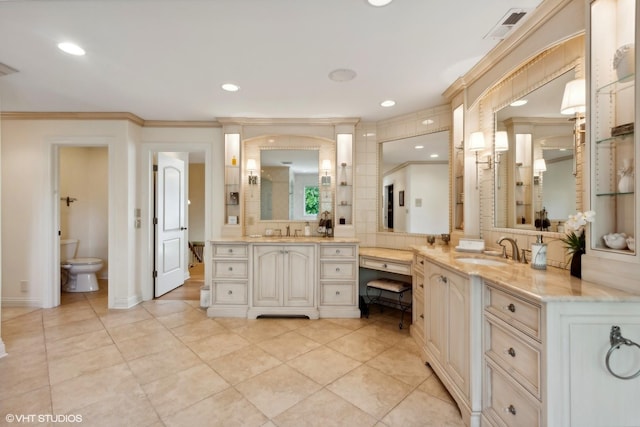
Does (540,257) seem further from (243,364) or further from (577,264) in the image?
(243,364)

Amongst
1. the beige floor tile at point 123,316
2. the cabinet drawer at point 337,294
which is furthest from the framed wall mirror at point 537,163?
the beige floor tile at point 123,316

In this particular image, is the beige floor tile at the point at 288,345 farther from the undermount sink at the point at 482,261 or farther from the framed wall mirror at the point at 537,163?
the framed wall mirror at the point at 537,163

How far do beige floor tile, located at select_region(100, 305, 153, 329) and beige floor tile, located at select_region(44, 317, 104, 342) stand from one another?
0.07m

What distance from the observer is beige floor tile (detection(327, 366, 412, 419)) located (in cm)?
176

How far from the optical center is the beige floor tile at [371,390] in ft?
5.78

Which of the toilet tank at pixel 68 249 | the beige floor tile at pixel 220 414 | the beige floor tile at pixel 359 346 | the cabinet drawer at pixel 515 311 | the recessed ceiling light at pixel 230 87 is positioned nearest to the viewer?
the cabinet drawer at pixel 515 311

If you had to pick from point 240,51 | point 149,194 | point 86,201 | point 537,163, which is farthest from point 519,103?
point 86,201

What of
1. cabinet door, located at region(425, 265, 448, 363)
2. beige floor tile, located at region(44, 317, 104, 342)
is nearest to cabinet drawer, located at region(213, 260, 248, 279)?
beige floor tile, located at region(44, 317, 104, 342)

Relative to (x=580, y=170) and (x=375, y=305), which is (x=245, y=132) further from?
(x=580, y=170)

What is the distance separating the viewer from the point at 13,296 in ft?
11.5

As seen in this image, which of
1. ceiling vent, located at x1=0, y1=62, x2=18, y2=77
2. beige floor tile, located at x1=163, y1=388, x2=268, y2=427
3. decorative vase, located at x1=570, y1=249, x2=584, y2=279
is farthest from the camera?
ceiling vent, located at x1=0, y1=62, x2=18, y2=77

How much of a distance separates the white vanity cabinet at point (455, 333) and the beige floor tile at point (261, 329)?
1.43 meters

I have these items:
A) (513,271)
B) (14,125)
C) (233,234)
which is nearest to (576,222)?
(513,271)

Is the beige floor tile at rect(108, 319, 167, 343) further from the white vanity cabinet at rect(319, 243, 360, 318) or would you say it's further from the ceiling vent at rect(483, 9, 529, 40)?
the ceiling vent at rect(483, 9, 529, 40)
